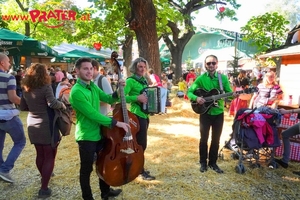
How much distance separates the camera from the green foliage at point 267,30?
13.1 metres

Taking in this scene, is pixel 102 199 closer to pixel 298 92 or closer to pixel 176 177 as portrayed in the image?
pixel 176 177

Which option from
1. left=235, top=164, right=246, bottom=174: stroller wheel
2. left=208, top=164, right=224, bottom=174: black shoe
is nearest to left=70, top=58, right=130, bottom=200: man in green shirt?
left=208, top=164, right=224, bottom=174: black shoe

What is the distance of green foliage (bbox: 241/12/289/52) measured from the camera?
13062 millimetres

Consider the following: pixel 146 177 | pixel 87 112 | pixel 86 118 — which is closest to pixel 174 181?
pixel 146 177

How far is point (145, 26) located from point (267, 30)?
8493mm

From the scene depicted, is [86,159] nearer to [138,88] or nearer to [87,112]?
[87,112]

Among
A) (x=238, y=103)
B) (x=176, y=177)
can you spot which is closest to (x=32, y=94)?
(x=176, y=177)

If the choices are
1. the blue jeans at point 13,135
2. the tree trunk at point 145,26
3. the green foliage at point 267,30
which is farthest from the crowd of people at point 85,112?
the green foliage at point 267,30

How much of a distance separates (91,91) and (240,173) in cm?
282

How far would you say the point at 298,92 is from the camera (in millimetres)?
7734

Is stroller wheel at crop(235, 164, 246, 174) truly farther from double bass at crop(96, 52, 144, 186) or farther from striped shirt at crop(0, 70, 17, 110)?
striped shirt at crop(0, 70, 17, 110)

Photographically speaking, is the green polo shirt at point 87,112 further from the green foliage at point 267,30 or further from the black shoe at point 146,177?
the green foliage at point 267,30

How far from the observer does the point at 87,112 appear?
103 inches

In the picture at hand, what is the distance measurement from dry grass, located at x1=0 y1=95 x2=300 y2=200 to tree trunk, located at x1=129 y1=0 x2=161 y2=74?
3739mm
